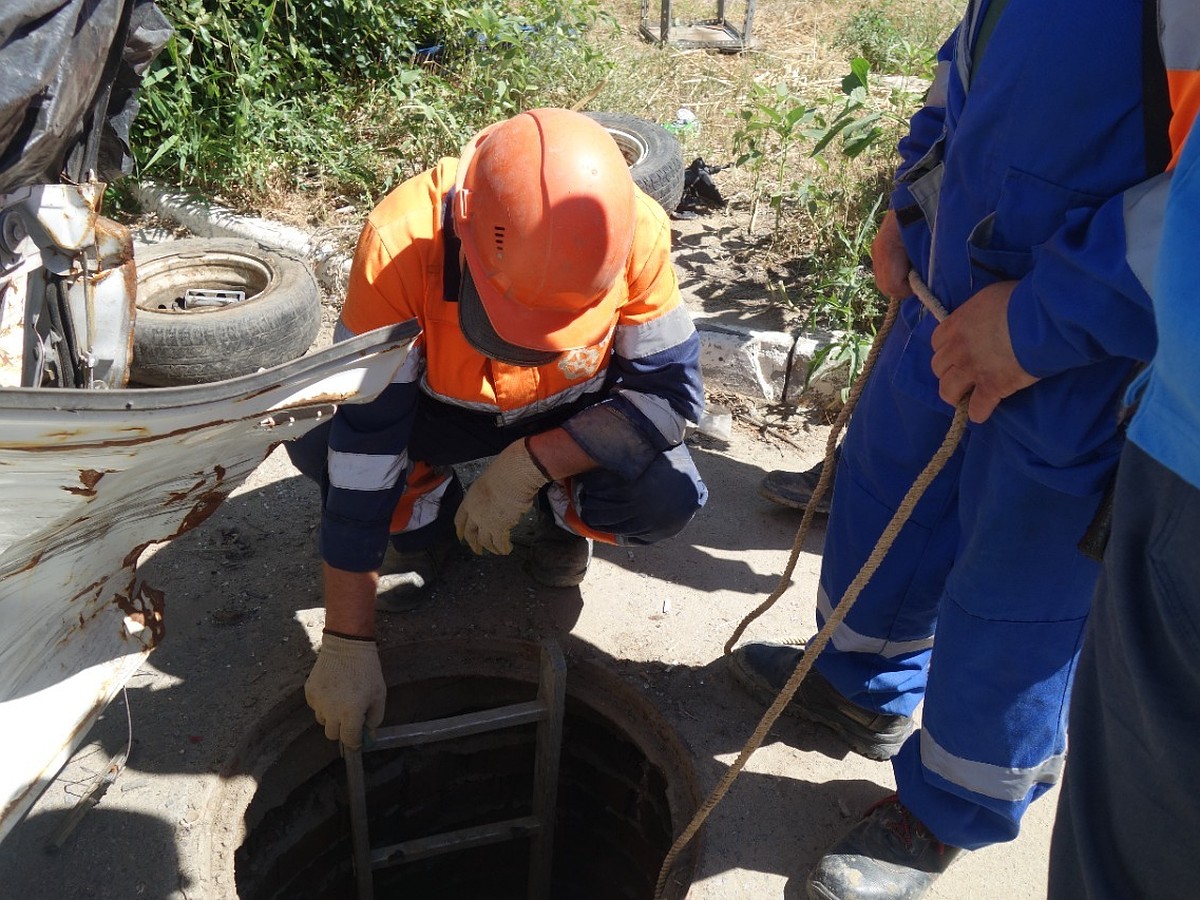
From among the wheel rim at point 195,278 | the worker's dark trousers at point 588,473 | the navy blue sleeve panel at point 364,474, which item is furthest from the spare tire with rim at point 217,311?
the navy blue sleeve panel at point 364,474

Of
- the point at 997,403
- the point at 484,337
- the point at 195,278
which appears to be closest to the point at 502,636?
the point at 484,337

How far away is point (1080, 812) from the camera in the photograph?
4.48 ft

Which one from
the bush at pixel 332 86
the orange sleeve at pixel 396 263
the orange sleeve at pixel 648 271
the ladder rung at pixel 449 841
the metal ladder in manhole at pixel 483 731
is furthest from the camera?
the bush at pixel 332 86

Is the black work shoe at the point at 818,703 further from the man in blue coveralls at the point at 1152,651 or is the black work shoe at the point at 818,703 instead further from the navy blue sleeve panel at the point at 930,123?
the navy blue sleeve panel at the point at 930,123

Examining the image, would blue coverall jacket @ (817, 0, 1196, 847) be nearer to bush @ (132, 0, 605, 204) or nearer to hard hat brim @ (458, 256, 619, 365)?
hard hat brim @ (458, 256, 619, 365)

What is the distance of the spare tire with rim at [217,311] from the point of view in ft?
12.4

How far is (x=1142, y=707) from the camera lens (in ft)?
4.00

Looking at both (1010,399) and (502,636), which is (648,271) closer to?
(1010,399)

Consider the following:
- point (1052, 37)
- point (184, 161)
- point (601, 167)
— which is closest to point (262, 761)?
point (601, 167)

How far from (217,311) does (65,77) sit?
1604 millimetres

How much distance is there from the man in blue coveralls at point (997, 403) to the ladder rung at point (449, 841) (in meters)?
1.03

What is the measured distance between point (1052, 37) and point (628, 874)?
2.69m

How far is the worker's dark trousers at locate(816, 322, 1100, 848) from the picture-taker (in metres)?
1.77

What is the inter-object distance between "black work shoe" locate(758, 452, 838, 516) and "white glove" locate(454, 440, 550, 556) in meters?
1.04
